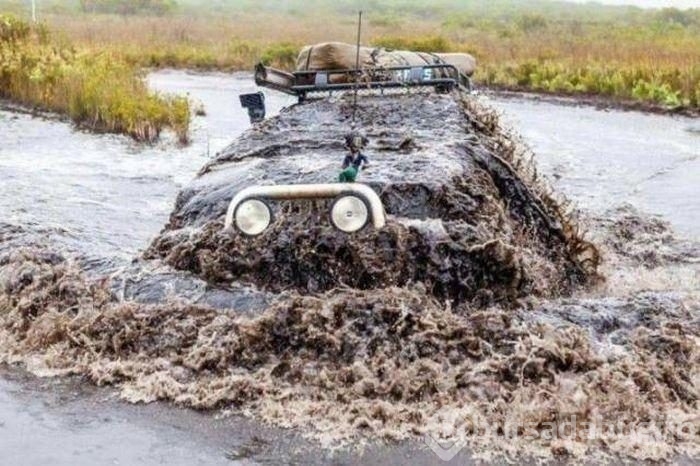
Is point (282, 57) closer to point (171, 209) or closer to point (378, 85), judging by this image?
point (171, 209)

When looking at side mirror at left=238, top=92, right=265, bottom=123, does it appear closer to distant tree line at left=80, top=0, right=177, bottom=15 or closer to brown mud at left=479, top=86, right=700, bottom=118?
brown mud at left=479, top=86, right=700, bottom=118

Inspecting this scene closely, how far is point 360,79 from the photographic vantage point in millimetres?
9055

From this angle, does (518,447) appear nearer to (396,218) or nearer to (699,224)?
(396,218)

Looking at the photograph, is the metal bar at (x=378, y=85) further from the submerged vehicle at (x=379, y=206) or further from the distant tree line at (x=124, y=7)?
the distant tree line at (x=124, y=7)

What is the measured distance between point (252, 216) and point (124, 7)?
58.8 m

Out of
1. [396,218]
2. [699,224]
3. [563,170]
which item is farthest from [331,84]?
[563,170]

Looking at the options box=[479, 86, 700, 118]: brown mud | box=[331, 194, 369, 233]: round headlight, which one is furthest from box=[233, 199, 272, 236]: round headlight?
box=[479, 86, 700, 118]: brown mud

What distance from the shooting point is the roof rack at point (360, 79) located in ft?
28.6

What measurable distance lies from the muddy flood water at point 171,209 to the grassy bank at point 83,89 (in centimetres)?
47

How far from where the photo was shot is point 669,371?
5.25 meters

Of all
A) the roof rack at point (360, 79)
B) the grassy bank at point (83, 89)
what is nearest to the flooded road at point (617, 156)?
the roof rack at point (360, 79)

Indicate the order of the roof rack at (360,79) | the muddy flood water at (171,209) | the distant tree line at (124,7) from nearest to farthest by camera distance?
the muddy flood water at (171,209), the roof rack at (360,79), the distant tree line at (124,7)

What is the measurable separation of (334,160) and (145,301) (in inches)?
72.3

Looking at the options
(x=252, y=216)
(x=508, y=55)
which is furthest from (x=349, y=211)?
(x=508, y=55)
